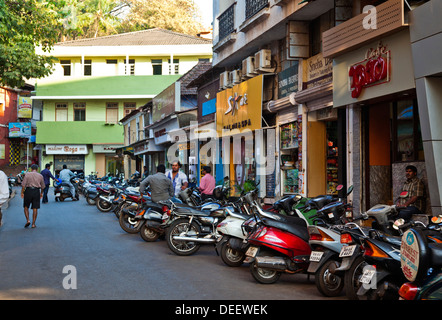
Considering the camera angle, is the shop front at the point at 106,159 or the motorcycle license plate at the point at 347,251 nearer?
the motorcycle license plate at the point at 347,251

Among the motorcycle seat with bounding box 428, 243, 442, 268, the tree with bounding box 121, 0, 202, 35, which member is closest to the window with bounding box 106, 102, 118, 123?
the tree with bounding box 121, 0, 202, 35

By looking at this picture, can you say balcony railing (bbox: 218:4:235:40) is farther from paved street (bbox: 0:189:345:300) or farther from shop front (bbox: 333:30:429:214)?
paved street (bbox: 0:189:345:300)

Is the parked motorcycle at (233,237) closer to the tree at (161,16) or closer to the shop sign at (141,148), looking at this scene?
the shop sign at (141,148)

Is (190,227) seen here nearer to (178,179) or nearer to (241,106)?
(178,179)

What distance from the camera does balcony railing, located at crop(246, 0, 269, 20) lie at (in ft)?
62.3

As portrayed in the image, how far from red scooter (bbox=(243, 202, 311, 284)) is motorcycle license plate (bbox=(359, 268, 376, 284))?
6.15 feet

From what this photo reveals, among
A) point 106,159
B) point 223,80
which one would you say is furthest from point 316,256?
point 106,159

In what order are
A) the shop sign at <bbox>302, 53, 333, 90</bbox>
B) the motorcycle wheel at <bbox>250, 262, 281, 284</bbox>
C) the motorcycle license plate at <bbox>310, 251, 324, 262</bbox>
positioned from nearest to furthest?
1. the motorcycle license plate at <bbox>310, 251, 324, 262</bbox>
2. the motorcycle wheel at <bbox>250, 262, 281, 284</bbox>
3. the shop sign at <bbox>302, 53, 333, 90</bbox>

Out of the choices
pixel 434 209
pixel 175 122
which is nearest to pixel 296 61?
pixel 434 209

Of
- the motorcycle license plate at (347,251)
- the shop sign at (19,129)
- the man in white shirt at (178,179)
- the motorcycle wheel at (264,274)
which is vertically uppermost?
the shop sign at (19,129)

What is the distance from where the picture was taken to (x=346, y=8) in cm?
1473

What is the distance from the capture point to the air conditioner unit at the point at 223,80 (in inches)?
950

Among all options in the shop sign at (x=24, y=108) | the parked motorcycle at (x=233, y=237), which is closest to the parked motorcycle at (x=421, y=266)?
the parked motorcycle at (x=233, y=237)

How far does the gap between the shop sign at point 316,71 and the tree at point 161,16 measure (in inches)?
1807
